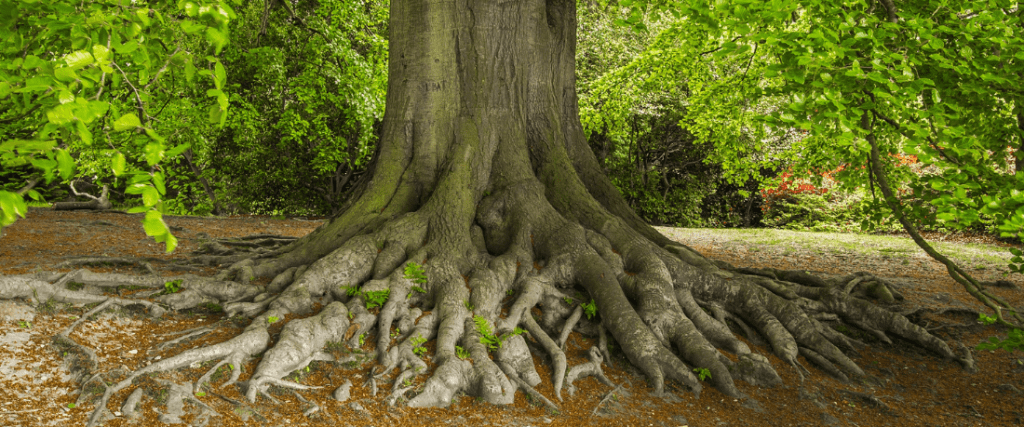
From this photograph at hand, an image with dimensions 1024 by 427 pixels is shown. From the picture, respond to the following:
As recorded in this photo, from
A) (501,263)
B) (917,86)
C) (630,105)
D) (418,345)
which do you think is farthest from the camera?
(630,105)

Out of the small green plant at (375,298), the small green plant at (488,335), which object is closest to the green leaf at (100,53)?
the small green plant at (375,298)

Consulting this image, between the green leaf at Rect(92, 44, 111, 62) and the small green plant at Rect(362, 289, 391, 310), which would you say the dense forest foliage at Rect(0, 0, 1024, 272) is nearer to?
the green leaf at Rect(92, 44, 111, 62)

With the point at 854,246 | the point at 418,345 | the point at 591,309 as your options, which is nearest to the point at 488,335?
the point at 418,345

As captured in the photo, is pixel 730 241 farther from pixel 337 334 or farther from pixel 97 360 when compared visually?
pixel 97 360

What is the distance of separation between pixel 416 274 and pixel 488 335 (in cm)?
91

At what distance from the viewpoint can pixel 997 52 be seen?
169 inches

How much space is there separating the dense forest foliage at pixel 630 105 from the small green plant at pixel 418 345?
1992mm

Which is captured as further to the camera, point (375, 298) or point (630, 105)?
point (630, 105)

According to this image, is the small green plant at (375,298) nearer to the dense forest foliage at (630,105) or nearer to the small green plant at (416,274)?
the small green plant at (416,274)

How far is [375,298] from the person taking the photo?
4500 mm

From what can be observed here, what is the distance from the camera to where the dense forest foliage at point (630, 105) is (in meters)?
2.24

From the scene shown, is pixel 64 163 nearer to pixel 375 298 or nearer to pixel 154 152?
pixel 154 152

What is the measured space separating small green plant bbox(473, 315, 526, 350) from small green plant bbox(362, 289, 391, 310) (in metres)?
0.75

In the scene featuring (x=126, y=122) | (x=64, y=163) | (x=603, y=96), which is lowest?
(x=64, y=163)
